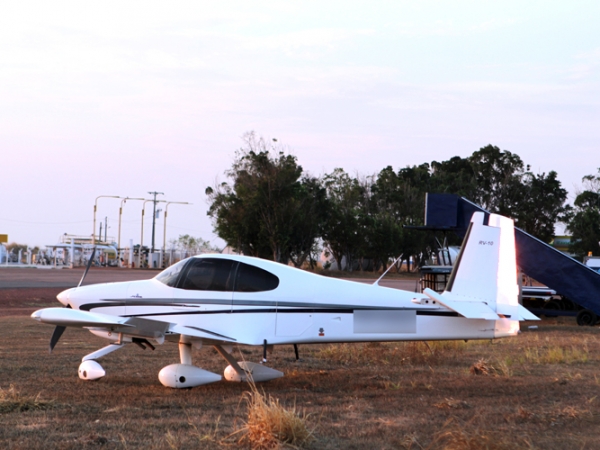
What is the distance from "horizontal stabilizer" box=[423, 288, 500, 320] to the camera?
930 centimetres

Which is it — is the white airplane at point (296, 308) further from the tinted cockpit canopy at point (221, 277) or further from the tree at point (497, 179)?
the tree at point (497, 179)

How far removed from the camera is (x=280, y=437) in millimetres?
6191

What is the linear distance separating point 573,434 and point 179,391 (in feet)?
15.9

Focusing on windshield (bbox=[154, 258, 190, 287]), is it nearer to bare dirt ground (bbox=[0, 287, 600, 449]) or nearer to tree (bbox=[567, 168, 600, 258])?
bare dirt ground (bbox=[0, 287, 600, 449])

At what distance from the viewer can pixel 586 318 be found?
2136cm

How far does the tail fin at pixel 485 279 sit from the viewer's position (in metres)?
9.47

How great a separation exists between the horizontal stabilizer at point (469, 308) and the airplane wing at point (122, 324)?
9.05ft

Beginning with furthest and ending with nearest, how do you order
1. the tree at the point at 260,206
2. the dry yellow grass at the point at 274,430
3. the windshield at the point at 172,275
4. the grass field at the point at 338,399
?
the tree at the point at 260,206 < the windshield at the point at 172,275 < the grass field at the point at 338,399 < the dry yellow grass at the point at 274,430

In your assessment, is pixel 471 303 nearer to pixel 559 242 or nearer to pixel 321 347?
pixel 321 347

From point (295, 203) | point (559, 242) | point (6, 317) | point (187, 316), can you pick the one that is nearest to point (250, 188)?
point (295, 203)

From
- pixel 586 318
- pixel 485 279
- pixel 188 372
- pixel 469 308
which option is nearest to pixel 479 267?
pixel 485 279

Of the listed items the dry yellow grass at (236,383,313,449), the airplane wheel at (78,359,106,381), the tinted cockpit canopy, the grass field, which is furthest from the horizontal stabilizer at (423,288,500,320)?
the airplane wheel at (78,359,106,381)

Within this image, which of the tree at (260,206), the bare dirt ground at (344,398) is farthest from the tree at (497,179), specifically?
the bare dirt ground at (344,398)

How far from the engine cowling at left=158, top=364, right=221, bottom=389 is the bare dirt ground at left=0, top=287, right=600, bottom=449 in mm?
171
